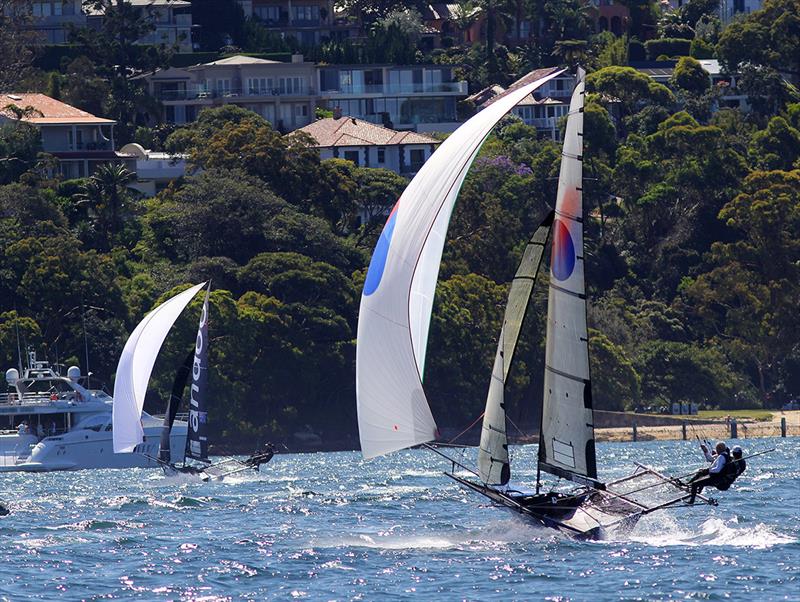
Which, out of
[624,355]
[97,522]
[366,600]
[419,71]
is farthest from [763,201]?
[366,600]

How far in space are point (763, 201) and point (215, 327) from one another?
28285mm

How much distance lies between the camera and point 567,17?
125312 mm

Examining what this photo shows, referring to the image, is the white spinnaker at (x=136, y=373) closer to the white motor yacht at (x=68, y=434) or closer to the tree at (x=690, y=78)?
the white motor yacht at (x=68, y=434)

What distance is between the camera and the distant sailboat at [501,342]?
1199 inches

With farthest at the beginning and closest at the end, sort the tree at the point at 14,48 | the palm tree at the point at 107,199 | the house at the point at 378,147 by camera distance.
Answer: the tree at the point at 14,48 < the house at the point at 378,147 < the palm tree at the point at 107,199

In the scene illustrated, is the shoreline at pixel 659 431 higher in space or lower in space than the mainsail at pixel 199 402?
lower

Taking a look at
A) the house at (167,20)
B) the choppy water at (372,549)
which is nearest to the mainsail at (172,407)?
the choppy water at (372,549)

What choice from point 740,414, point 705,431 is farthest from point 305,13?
point 705,431

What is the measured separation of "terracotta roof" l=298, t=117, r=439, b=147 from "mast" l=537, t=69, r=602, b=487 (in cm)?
7245

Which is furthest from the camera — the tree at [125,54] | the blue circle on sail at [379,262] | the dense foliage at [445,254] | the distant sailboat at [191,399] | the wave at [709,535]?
the tree at [125,54]

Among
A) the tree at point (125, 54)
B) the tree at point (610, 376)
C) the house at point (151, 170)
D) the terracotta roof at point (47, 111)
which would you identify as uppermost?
the tree at point (125, 54)

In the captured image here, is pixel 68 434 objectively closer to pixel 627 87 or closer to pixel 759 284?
pixel 759 284

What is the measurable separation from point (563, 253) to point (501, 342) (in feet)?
5.98

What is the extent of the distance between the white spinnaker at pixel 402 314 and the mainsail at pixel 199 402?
889 inches
